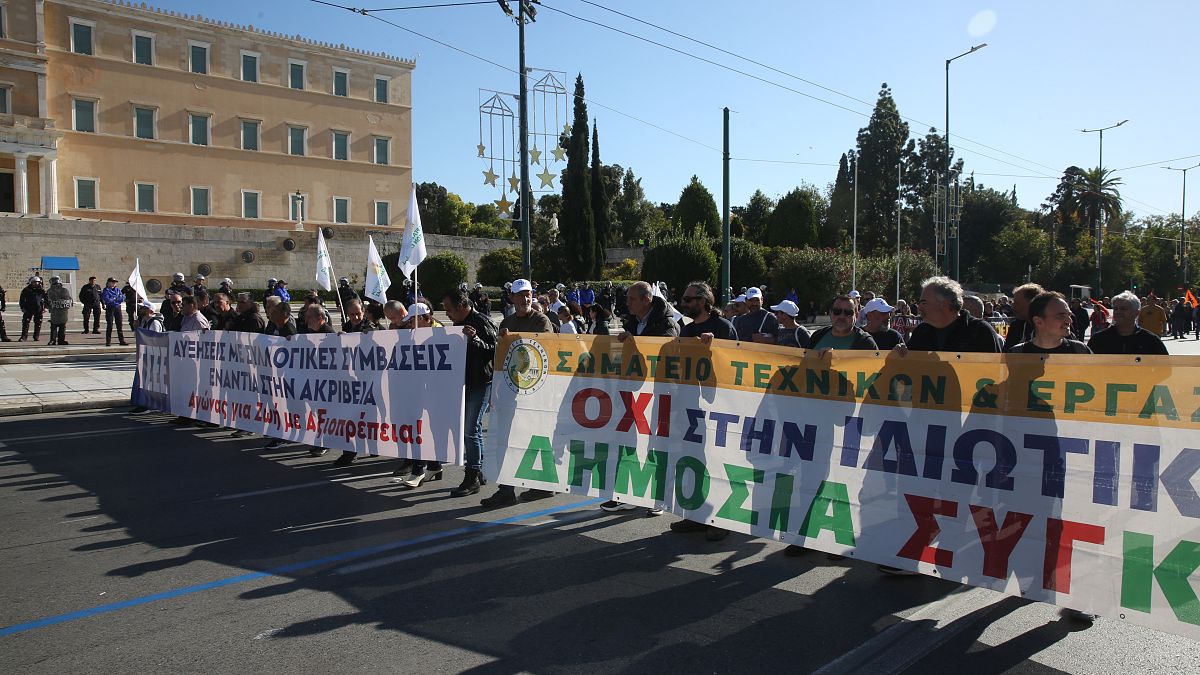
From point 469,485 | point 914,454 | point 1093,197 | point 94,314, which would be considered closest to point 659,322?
point 469,485

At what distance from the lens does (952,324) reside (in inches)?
209

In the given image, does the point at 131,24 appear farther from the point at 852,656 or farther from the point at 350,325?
the point at 852,656

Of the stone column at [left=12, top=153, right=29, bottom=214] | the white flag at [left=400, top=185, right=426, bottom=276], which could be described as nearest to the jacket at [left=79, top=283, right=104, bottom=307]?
the white flag at [left=400, top=185, right=426, bottom=276]

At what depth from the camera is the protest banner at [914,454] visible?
3818 mm

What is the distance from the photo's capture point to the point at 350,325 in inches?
371

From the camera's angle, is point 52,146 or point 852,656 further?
point 52,146

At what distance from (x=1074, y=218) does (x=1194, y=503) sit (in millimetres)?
86671

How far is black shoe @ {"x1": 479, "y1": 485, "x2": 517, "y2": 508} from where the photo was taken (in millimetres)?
6746

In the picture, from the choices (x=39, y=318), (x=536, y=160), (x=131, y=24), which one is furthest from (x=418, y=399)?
(x=131, y=24)

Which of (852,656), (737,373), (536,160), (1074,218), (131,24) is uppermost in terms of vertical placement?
(131,24)

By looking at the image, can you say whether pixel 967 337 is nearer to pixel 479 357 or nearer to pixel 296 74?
pixel 479 357

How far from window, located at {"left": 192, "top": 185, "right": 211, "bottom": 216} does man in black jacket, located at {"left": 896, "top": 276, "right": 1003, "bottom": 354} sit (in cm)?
5340

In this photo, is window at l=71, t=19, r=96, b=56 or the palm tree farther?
the palm tree

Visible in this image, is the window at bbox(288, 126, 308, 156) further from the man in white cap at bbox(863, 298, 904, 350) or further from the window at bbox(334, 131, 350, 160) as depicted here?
the man in white cap at bbox(863, 298, 904, 350)
